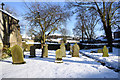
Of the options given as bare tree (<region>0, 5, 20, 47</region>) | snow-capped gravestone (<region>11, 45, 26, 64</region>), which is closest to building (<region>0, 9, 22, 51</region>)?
bare tree (<region>0, 5, 20, 47</region>)

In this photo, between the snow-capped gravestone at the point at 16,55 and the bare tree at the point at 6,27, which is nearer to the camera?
the snow-capped gravestone at the point at 16,55

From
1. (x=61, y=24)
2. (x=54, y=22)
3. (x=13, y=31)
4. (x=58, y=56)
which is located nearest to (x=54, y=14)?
(x=54, y=22)

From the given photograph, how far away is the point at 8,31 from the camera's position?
30.9 ft

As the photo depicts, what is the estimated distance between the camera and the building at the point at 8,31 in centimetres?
854

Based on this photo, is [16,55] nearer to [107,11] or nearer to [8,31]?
[8,31]

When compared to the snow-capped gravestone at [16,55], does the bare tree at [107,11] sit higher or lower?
higher

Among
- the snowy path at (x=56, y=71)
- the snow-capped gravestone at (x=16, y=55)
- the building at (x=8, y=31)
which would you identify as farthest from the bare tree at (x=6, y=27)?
the snowy path at (x=56, y=71)

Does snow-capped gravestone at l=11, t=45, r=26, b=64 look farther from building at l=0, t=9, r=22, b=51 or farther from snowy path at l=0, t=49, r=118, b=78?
building at l=0, t=9, r=22, b=51

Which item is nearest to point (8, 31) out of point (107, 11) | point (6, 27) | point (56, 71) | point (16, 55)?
point (6, 27)

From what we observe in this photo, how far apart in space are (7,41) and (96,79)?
984 cm

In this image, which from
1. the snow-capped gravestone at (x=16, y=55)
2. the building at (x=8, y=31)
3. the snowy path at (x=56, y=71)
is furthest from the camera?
the building at (x=8, y=31)

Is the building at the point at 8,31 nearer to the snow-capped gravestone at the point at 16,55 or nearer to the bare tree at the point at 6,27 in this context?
the bare tree at the point at 6,27

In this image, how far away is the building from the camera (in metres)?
8.54

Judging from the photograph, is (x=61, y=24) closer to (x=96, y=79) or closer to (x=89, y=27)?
(x=89, y=27)
